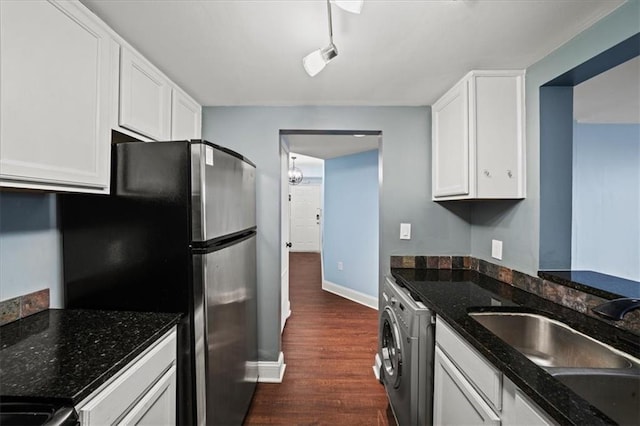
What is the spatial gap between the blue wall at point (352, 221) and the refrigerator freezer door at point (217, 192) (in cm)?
253

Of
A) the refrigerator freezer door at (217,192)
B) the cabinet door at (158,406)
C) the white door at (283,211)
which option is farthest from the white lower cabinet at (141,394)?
the white door at (283,211)

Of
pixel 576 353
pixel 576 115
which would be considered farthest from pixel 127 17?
pixel 576 115

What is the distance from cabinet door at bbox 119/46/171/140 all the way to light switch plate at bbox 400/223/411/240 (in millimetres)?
1836

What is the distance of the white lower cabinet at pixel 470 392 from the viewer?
0.84 metres

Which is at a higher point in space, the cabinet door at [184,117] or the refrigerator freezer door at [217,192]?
the cabinet door at [184,117]

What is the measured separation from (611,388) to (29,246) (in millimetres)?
2222

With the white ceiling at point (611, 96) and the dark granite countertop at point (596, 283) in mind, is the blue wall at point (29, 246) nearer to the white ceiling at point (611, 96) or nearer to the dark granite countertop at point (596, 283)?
the dark granite countertop at point (596, 283)

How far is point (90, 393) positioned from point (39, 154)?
0.79 metres

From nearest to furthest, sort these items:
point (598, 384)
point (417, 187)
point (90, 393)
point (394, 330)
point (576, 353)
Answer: point (90, 393), point (598, 384), point (576, 353), point (394, 330), point (417, 187)

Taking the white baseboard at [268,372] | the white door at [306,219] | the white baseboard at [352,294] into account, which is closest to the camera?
the white baseboard at [268,372]

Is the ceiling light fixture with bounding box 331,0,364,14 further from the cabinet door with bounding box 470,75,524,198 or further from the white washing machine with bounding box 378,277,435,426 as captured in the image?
the white washing machine with bounding box 378,277,435,426

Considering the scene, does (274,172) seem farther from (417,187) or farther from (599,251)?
(599,251)

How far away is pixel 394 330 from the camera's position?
1739 millimetres

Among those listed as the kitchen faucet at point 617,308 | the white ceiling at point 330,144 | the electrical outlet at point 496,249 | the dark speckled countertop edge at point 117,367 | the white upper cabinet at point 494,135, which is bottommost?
the dark speckled countertop edge at point 117,367
